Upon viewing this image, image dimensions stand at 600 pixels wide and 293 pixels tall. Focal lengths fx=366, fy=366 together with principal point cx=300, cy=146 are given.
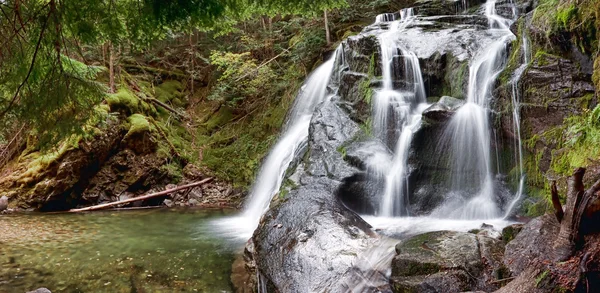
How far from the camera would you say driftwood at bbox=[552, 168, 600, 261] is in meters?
2.83

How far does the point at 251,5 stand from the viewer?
4.95m

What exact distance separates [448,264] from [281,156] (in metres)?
7.52

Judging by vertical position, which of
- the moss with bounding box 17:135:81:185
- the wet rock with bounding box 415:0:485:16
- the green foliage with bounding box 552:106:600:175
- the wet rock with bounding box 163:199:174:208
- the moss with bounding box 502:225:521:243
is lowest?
the wet rock with bounding box 163:199:174:208

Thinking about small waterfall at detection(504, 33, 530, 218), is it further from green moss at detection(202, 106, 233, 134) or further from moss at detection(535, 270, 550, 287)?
green moss at detection(202, 106, 233, 134)

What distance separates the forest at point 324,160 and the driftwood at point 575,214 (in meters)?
0.01

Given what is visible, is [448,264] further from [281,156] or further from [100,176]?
[100,176]

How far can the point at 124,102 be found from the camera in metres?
13.8

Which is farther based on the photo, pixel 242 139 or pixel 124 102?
pixel 242 139

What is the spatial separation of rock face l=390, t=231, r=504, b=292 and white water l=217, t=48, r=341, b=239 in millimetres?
4788

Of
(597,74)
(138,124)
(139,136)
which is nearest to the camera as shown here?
(597,74)

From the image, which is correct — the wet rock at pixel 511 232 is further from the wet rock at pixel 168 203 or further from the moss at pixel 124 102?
the moss at pixel 124 102

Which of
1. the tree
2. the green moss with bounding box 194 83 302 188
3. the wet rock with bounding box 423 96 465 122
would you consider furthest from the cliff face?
the green moss with bounding box 194 83 302 188

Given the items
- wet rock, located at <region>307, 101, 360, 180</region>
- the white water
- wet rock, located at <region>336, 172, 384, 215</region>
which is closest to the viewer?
wet rock, located at <region>336, 172, 384, 215</region>

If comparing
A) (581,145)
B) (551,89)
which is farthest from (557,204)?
(551,89)
